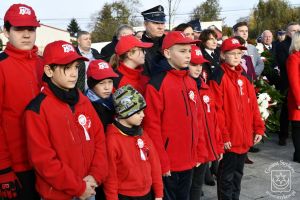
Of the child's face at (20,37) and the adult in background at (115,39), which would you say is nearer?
the child's face at (20,37)

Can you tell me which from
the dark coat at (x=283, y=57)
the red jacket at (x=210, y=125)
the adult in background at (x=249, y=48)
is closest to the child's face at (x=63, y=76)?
the red jacket at (x=210, y=125)

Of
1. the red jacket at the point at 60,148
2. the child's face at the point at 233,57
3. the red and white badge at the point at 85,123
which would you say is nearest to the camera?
the red jacket at the point at 60,148

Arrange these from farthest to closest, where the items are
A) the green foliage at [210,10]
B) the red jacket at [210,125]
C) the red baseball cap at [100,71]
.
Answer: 1. the green foliage at [210,10]
2. the red jacket at [210,125]
3. the red baseball cap at [100,71]

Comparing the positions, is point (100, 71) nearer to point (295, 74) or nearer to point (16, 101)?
point (16, 101)

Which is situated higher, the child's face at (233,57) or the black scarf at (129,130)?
the child's face at (233,57)

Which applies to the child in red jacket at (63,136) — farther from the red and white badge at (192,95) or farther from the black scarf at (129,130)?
the red and white badge at (192,95)

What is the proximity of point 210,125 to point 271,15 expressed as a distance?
44310 millimetres

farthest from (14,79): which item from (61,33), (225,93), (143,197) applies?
(61,33)

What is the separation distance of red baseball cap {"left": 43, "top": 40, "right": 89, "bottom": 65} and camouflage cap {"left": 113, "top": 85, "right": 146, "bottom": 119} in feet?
1.70

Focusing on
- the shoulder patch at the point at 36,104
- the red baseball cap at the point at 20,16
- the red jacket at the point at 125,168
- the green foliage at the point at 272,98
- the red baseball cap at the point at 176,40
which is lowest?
the green foliage at the point at 272,98

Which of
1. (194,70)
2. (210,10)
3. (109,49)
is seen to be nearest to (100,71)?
(194,70)

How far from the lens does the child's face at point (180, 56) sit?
12.3 ft

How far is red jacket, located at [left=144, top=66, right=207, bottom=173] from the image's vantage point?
3.60 metres

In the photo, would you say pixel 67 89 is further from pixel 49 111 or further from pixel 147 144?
pixel 147 144
